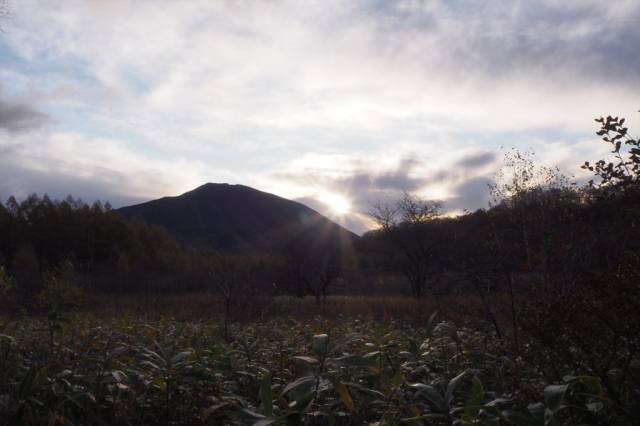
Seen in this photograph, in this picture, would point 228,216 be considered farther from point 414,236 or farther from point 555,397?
point 555,397

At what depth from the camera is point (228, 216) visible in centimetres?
13988

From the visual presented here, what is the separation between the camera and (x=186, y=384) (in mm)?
3297

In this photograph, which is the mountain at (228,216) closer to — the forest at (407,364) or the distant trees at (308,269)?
the distant trees at (308,269)

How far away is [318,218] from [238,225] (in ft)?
65.7

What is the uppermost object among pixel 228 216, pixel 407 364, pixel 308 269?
pixel 228 216

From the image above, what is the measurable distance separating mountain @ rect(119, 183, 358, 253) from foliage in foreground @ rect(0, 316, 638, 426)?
11059 cm

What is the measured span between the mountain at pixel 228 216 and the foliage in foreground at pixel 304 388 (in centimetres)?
11059

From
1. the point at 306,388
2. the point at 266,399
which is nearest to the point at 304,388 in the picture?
the point at 306,388

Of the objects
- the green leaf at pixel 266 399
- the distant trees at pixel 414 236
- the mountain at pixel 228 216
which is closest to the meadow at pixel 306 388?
the green leaf at pixel 266 399

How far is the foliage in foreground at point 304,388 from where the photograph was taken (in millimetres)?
2061

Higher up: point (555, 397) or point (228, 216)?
point (228, 216)

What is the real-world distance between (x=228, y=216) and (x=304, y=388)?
5500 inches

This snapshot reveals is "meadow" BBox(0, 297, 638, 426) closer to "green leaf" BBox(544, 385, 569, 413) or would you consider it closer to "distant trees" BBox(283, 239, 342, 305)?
"green leaf" BBox(544, 385, 569, 413)

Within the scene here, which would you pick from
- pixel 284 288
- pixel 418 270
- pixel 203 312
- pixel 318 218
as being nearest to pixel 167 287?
pixel 284 288
